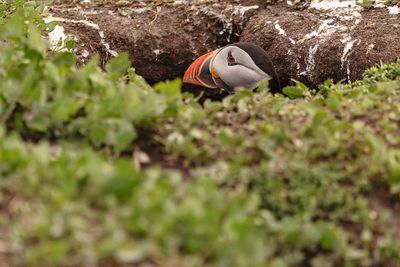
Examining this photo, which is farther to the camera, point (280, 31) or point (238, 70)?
point (280, 31)

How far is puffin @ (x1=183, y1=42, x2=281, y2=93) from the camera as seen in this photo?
740 centimetres

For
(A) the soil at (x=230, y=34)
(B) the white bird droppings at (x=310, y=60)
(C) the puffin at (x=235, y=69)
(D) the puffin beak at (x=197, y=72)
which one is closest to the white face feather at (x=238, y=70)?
(C) the puffin at (x=235, y=69)

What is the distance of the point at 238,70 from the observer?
7566 mm

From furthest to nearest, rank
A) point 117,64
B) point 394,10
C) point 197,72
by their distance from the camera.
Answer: point 394,10
point 197,72
point 117,64

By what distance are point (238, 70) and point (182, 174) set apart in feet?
13.7

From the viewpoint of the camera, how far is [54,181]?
3.08 metres

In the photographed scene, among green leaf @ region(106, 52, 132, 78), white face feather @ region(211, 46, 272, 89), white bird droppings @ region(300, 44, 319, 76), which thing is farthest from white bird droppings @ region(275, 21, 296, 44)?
green leaf @ region(106, 52, 132, 78)

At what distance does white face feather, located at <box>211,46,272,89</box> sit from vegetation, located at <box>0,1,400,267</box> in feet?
10.1

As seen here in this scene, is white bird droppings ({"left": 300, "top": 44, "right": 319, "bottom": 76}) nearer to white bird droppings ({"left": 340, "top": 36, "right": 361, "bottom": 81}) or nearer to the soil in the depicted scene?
the soil

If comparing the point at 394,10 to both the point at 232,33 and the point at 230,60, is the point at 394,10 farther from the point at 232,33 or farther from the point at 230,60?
the point at 230,60

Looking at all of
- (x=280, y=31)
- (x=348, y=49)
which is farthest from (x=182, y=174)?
(x=280, y=31)

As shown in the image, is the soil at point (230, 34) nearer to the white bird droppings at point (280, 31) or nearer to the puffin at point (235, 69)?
the white bird droppings at point (280, 31)

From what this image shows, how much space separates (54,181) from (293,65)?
17.6 ft

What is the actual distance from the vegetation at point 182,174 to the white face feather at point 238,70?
10.1 ft
